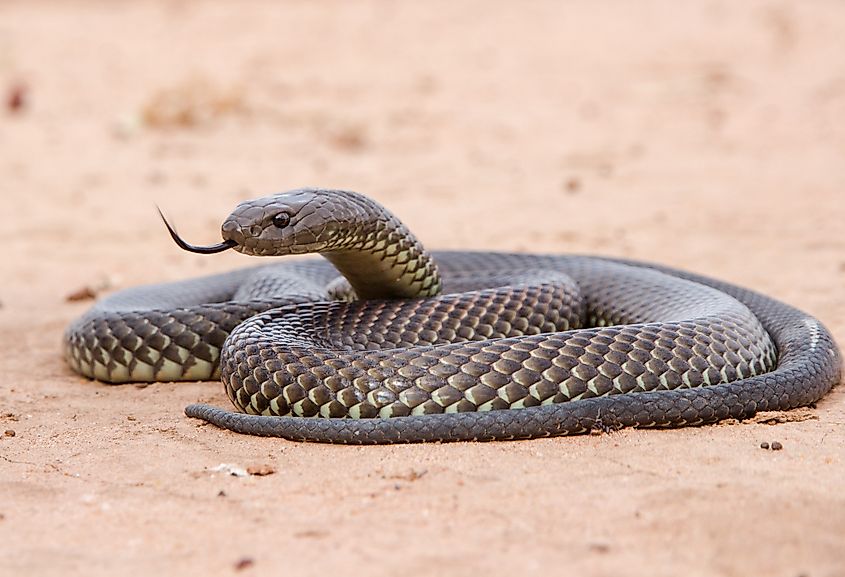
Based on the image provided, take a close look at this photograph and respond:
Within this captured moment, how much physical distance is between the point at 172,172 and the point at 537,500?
938 cm

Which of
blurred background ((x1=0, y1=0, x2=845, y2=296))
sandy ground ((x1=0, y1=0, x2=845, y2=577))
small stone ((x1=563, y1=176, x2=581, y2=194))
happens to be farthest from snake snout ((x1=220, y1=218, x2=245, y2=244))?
small stone ((x1=563, y1=176, x2=581, y2=194))

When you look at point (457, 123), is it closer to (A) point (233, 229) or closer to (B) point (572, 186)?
(B) point (572, 186)

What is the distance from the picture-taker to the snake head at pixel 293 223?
214 inches

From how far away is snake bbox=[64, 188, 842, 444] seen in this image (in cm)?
509

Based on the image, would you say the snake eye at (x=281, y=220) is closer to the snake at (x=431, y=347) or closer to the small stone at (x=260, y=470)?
the snake at (x=431, y=347)

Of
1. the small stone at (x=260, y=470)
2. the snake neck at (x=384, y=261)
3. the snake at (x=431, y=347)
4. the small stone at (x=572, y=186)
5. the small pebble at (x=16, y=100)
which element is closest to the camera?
the small stone at (x=260, y=470)

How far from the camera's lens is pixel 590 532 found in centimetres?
389

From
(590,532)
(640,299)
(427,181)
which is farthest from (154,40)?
(590,532)

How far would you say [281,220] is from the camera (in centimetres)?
550

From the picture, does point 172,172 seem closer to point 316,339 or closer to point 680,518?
point 316,339

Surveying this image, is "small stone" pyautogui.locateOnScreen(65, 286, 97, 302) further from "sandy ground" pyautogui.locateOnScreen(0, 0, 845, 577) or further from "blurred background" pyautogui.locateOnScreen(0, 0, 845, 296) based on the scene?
"blurred background" pyautogui.locateOnScreen(0, 0, 845, 296)

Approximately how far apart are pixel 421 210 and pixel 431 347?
5882 millimetres

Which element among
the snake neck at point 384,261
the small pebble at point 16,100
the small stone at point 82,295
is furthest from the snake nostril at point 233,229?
the small pebble at point 16,100

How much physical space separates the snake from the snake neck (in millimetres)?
11
